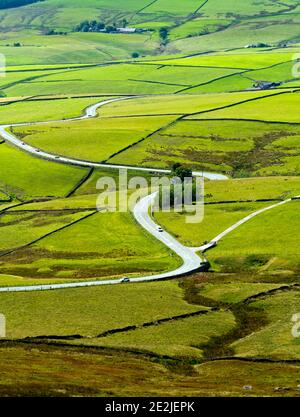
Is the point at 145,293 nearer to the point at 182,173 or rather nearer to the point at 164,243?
the point at 164,243

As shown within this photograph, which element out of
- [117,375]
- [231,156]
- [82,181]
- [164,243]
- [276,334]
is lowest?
[117,375]

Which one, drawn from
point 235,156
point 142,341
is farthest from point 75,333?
point 235,156

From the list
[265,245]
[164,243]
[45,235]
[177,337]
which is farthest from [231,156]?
[177,337]

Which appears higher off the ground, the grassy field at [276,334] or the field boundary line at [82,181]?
the field boundary line at [82,181]

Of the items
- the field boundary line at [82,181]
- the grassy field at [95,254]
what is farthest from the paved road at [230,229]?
the field boundary line at [82,181]

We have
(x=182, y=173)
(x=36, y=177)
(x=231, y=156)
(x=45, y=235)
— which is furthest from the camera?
(x=231, y=156)

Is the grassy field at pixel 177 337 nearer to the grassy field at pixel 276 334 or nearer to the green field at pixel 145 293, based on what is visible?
the green field at pixel 145 293

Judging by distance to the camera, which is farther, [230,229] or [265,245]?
[230,229]

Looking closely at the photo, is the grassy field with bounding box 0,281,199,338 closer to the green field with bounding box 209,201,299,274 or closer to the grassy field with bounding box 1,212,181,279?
the grassy field with bounding box 1,212,181,279
